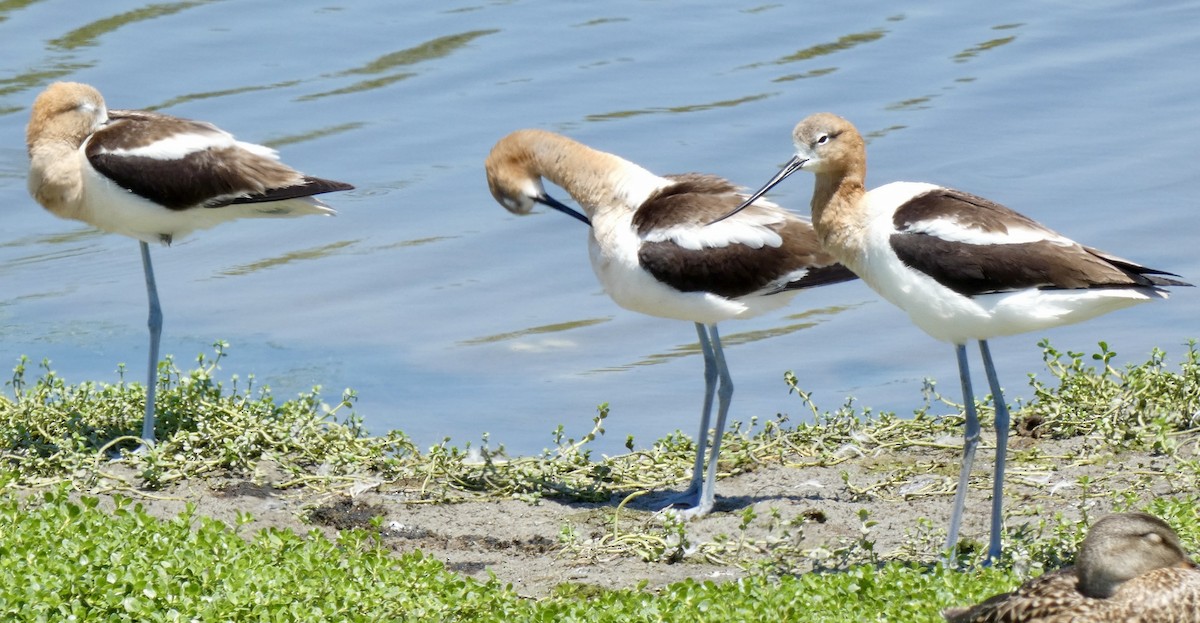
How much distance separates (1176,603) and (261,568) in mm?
2778

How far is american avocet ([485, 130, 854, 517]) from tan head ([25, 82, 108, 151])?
2426mm

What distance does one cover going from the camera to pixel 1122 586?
16.7 feet

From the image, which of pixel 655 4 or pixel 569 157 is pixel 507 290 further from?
pixel 655 4

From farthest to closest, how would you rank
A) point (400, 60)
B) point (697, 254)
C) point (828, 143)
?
point (400, 60) < point (697, 254) < point (828, 143)

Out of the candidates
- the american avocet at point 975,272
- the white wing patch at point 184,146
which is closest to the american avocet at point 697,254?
the american avocet at point 975,272

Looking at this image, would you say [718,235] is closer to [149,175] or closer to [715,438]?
[715,438]

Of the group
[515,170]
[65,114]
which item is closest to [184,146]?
[65,114]

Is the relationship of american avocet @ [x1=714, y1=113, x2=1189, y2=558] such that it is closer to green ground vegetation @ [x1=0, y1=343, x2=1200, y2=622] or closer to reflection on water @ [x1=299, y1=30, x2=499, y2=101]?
green ground vegetation @ [x1=0, y1=343, x2=1200, y2=622]

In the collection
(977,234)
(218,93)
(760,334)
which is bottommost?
(760,334)

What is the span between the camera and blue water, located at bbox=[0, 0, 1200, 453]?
991 cm

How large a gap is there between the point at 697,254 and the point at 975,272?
4.36 feet

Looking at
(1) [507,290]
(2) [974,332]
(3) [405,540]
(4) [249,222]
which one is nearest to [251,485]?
(3) [405,540]

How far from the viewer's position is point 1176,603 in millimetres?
5043

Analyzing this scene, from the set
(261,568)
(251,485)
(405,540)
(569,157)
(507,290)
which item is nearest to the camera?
(261,568)
